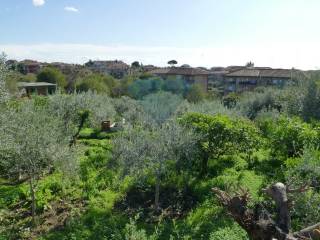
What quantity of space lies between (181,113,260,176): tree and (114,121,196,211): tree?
1.99m

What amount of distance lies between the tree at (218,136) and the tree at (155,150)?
199 cm

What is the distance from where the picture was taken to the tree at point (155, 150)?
41.0ft

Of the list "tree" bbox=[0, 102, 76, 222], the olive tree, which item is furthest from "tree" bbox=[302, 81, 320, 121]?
"tree" bbox=[0, 102, 76, 222]

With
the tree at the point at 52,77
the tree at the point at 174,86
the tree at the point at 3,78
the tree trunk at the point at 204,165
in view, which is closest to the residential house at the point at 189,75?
the tree at the point at 52,77

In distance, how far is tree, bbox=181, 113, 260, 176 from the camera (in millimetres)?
15162

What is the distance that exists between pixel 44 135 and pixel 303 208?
26.7 ft

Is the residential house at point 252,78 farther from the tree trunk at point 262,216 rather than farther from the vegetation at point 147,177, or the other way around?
the tree trunk at point 262,216

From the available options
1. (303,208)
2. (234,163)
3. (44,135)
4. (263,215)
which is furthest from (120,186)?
(263,215)

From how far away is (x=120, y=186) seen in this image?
48.2 ft

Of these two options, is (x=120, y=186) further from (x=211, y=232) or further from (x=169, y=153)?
(x=211, y=232)

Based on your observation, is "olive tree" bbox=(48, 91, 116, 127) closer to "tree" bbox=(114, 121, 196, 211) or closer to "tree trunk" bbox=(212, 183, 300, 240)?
"tree" bbox=(114, 121, 196, 211)

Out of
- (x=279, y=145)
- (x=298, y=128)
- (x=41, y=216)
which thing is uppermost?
(x=298, y=128)

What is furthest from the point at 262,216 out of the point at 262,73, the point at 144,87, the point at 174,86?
the point at 262,73

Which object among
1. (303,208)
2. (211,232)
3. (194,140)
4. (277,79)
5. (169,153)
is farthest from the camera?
(277,79)
